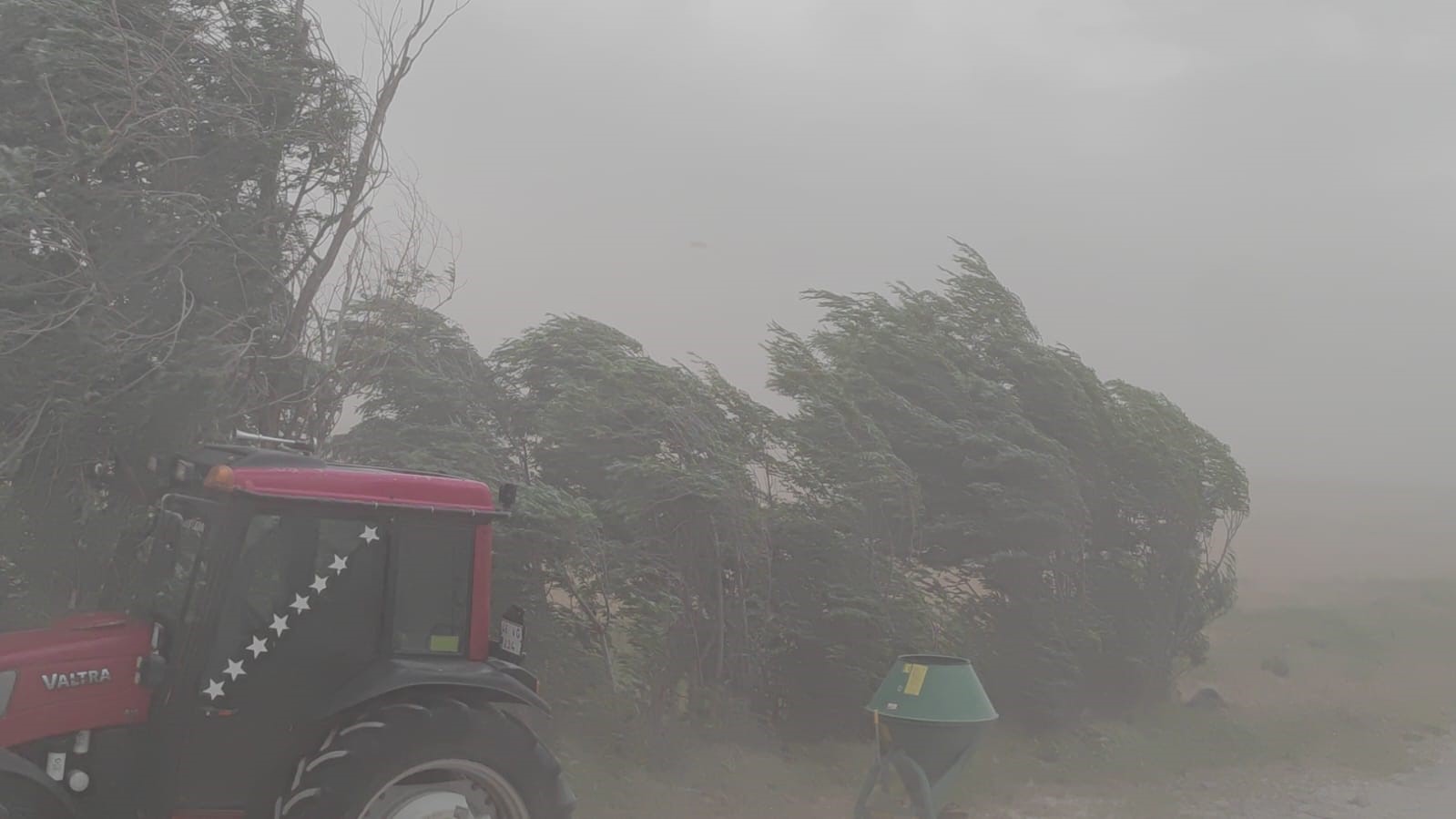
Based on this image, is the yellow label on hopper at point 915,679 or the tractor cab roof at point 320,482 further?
the yellow label on hopper at point 915,679

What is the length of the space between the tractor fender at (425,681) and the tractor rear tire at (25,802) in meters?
0.99

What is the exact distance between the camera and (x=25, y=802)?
422 cm

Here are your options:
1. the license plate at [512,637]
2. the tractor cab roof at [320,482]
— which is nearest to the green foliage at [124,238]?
the tractor cab roof at [320,482]

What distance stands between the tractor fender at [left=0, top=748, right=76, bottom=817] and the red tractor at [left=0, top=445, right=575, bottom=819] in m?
0.01

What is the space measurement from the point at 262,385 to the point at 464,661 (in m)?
3.49

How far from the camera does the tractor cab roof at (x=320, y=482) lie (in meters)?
4.63

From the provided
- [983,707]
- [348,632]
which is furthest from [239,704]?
[983,707]

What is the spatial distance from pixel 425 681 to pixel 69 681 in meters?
1.41

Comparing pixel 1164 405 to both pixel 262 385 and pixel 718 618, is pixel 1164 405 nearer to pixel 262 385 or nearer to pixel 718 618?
pixel 718 618

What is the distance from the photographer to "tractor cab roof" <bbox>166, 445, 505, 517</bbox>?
15.2ft

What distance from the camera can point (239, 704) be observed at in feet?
15.0

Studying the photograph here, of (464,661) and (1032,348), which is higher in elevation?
(1032,348)

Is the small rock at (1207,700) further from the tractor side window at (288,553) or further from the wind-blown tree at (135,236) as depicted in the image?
the tractor side window at (288,553)

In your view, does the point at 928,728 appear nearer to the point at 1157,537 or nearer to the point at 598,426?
the point at 598,426
